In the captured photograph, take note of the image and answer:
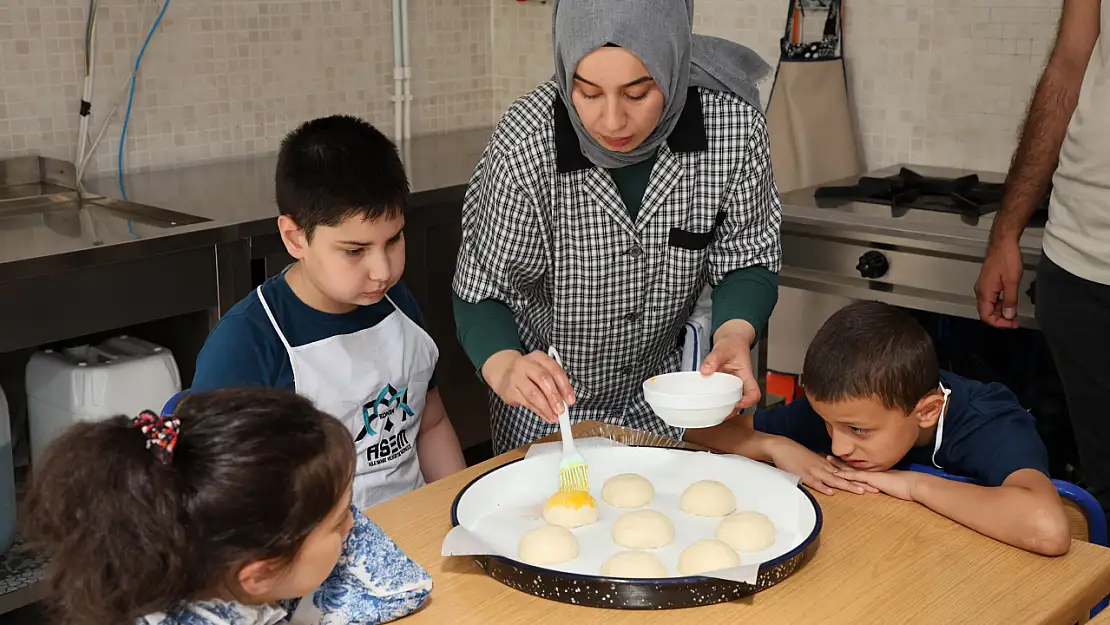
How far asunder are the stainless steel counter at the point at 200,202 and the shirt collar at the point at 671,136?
0.86 metres

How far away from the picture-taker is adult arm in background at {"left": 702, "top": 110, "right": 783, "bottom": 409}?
1690 mm

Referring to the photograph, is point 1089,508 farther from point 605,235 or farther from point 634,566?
point 605,235

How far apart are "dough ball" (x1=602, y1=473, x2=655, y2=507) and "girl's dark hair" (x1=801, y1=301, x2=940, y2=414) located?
280mm

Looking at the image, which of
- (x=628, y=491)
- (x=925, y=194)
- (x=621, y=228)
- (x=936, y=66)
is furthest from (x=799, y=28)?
(x=628, y=491)

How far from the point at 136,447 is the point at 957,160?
7.54ft

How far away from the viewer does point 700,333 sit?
1.82m

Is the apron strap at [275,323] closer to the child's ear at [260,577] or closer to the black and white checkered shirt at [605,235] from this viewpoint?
the black and white checkered shirt at [605,235]

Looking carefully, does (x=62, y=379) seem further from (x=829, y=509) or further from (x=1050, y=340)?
(x=1050, y=340)

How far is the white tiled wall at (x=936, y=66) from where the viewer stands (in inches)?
103

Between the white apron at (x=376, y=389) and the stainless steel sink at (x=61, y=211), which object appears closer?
the white apron at (x=376, y=389)

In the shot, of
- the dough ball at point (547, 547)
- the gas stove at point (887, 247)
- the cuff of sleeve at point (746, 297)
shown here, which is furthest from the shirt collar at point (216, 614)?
the gas stove at point (887, 247)

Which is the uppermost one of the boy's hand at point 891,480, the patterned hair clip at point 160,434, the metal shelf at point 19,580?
the patterned hair clip at point 160,434

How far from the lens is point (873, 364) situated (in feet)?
4.79

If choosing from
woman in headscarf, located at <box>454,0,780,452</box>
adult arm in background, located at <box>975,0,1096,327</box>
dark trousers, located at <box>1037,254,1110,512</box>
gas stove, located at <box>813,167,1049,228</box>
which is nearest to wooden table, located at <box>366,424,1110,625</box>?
woman in headscarf, located at <box>454,0,780,452</box>
